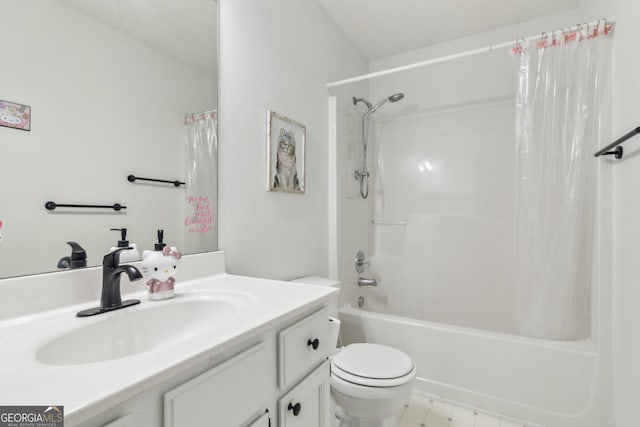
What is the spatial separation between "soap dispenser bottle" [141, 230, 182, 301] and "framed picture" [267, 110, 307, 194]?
2.21 feet

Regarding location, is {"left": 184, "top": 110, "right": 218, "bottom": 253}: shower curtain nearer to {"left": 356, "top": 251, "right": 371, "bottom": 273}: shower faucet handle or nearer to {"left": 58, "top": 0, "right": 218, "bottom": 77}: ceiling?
{"left": 58, "top": 0, "right": 218, "bottom": 77}: ceiling

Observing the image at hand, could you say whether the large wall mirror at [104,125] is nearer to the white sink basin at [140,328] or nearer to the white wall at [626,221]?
the white sink basin at [140,328]

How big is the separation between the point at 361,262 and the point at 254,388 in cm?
175

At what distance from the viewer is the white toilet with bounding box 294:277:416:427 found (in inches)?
45.8

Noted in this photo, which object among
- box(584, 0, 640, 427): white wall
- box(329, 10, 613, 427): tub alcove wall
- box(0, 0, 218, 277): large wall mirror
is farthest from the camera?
box(329, 10, 613, 427): tub alcove wall

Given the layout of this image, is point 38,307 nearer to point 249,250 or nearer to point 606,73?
point 249,250

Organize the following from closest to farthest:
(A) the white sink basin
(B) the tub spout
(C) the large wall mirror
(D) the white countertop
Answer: (D) the white countertop → (A) the white sink basin → (C) the large wall mirror → (B) the tub spout

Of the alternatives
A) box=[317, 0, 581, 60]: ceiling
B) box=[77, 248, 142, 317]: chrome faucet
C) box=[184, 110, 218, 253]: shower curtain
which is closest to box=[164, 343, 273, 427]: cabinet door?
box=[77, 248, 142, 317]: chrome faucet

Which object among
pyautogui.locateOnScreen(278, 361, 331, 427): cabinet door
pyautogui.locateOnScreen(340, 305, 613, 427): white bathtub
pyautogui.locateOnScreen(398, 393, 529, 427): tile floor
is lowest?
pyautogui.locateOnScreen(398, 393, 529, 427): tile floor

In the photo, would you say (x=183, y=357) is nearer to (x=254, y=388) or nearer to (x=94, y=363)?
(x=94, y=363)

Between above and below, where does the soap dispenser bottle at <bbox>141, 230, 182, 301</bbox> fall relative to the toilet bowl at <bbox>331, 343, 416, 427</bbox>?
above

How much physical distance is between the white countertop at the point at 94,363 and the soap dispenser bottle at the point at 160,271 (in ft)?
0.10

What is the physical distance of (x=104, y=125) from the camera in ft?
2.87

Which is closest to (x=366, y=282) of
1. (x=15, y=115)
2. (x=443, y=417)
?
(x=443, y=417)
